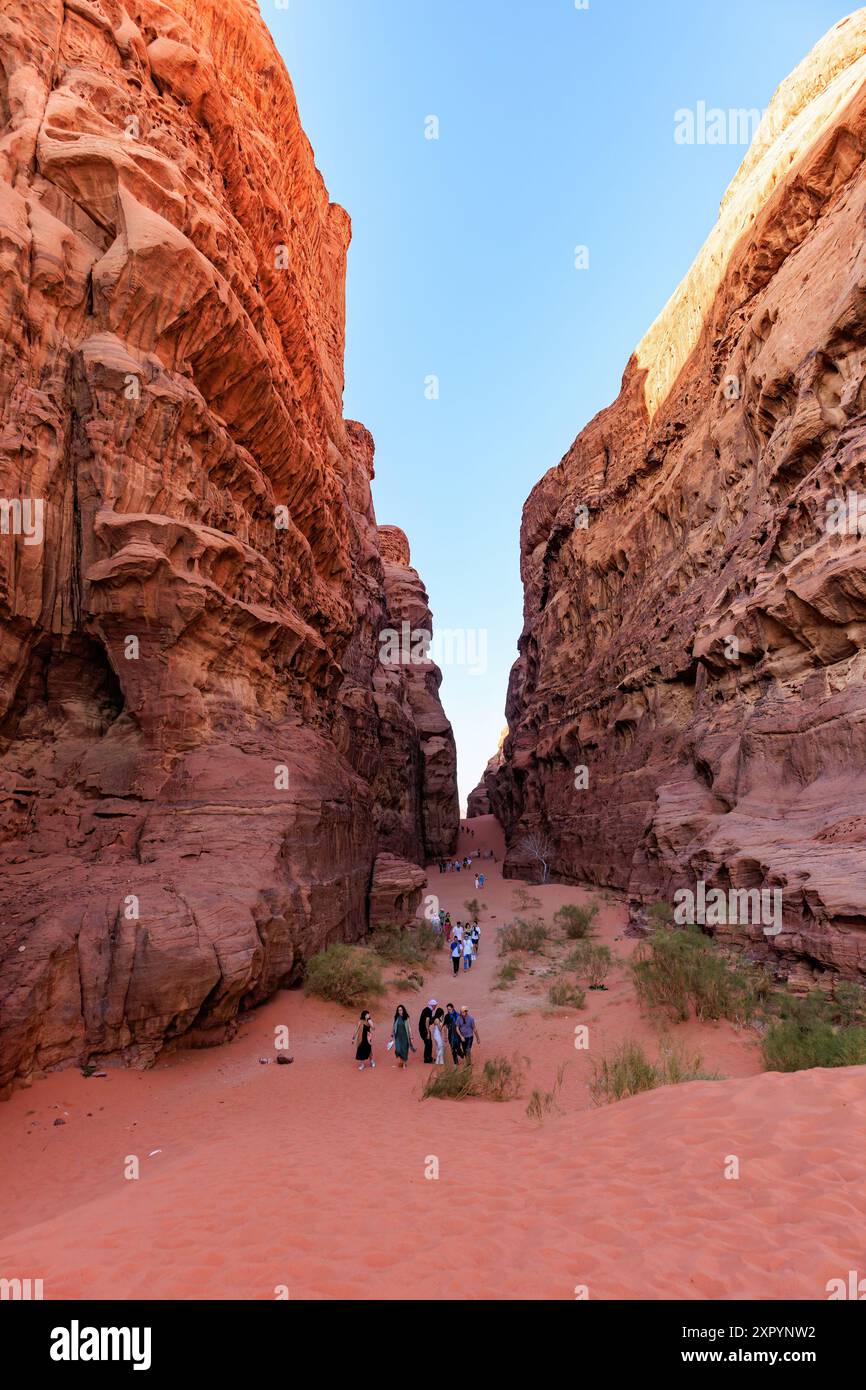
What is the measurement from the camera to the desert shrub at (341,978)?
13891mm

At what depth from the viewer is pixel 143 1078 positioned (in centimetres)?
976

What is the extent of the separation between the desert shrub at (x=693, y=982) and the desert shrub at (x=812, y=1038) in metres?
1.06

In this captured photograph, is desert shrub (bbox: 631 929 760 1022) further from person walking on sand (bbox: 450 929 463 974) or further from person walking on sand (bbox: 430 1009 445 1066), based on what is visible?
person walking on sand (bbox: 450 929 463 974)

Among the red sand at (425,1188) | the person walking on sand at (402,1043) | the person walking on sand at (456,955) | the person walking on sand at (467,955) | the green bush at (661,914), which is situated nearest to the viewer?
the red sand at (425,1188)

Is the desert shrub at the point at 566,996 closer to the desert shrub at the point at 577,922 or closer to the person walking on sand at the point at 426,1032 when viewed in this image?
the person walking on sand at the point at 426,1032

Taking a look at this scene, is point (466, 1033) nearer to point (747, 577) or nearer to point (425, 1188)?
point (425, 1188)

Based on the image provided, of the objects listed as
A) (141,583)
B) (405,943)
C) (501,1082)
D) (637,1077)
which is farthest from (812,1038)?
(141,583)

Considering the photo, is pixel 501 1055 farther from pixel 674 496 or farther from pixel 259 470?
pixel 674 496

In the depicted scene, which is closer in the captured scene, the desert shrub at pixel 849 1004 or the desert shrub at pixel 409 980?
the desert shrub at pixel 849 1004

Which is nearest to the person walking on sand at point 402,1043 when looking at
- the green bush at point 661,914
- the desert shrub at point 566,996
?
the desert shrub at point 566,996

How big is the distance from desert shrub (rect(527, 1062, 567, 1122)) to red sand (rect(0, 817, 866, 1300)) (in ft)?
0.49

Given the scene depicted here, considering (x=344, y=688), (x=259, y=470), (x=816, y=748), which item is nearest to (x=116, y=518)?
(x=259, y=470)

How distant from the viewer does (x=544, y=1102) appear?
8.85 m
